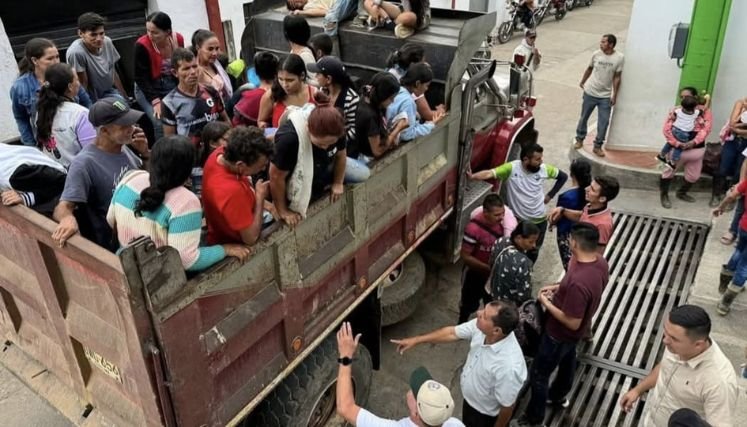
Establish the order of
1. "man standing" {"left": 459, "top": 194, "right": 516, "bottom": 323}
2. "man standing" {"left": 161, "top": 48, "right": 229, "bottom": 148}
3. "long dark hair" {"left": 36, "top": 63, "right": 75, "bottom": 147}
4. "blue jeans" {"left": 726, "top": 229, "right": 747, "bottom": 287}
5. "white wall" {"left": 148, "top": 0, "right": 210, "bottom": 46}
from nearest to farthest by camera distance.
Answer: "long dark hair" {"left": 36, "top": 63, "right": 75, "bottom": 147}
"man standing" {"left": 161, "top": 48, "right": 229, "bottom": 148}
"man standing" {"left": 459, "top": 194, "right": 516, "bottom": 323}
"blue jeans" {"left": 726, "top": 229, "right": 747, "bottom": 287}
"white wall" {"left": 148, "top": 0, "right": 210, "bottom": 46}

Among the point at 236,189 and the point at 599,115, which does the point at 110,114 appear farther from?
the point at 599,115

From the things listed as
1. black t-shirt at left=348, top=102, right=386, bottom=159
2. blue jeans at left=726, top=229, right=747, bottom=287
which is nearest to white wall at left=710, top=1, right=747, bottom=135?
blue jeans at left=726, top=229, right=747, bottom=287

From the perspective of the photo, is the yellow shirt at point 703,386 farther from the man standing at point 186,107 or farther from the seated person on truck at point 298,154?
the man standing at point 186,107

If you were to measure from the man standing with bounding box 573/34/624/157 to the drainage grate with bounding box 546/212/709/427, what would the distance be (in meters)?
1.57

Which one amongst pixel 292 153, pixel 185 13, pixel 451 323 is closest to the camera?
pixel 292 153

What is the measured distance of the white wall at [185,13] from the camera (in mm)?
7734

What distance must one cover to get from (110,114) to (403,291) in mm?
2490

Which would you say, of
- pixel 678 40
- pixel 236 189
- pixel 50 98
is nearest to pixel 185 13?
pixel 50 98

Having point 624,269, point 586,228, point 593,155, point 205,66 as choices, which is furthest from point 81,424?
point 593,155

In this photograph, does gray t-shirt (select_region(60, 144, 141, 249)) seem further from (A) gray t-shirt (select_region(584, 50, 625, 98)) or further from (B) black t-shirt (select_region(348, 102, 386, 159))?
(A) gray t-shirt (select_region(584, 50, 625, 98))

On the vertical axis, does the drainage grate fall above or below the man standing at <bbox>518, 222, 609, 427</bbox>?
below

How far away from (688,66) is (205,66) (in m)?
5.12

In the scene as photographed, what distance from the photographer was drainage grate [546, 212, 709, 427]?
13.1ft

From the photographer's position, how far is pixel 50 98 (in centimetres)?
333
